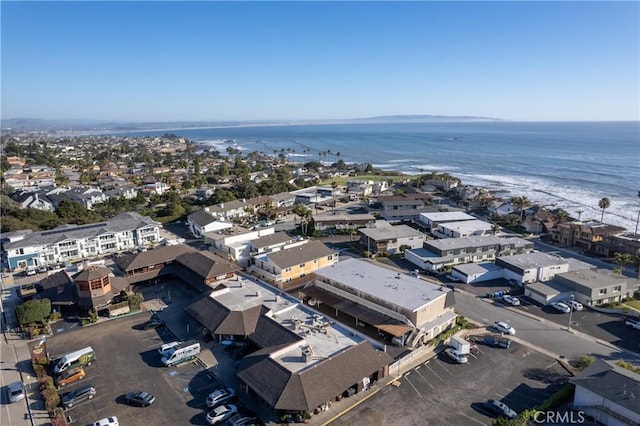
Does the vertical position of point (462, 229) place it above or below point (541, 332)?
above

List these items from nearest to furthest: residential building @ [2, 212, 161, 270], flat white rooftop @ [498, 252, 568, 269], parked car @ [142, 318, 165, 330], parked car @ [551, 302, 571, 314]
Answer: parked car @ [142, 318, 165, 330] → parked car @ [551, 302, 571, 314] → flat white rooftop @ [498, 252, 568, 269] → residential building @ [2, 212, 161, 270]

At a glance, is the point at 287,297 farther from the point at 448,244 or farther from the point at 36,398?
the point at 448,244

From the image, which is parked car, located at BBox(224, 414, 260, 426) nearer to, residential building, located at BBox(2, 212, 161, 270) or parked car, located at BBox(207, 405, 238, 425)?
parked car, located at BBox(207, 405, 238, 425)

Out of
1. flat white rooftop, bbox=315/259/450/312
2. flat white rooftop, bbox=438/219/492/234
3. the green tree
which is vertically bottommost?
the green tree

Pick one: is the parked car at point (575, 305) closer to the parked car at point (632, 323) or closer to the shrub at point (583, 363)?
the parked car at point (632, 323)

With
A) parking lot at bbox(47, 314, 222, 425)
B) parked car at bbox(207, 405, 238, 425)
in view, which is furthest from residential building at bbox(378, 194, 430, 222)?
parked car at bbox(207, 405, 238, 425)

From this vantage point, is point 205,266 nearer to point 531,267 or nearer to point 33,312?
point 33,312

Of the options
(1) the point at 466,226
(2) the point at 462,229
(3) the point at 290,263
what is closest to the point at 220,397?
(3) the point at 290,263
